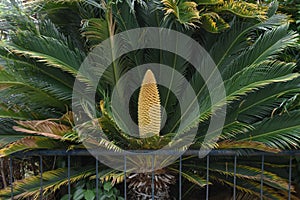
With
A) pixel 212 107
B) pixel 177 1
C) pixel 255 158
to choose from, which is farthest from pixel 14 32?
pixel 255 158

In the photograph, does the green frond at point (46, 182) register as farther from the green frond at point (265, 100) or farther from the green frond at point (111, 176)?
the green frond at point (265, 100)

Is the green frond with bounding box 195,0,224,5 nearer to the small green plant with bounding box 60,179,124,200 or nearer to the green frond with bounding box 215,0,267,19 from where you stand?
the green frond with bounding box 215,0,267,19

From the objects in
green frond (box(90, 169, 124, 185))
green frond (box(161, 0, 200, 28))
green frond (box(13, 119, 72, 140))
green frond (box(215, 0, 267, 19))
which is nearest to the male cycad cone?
green frond (box(90, 169, 124, 185))

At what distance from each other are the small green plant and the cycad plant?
0.08 meters

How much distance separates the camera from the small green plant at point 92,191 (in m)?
2.50

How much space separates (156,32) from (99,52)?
1.66 feet

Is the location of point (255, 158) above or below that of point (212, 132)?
below

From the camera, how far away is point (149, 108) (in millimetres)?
2428

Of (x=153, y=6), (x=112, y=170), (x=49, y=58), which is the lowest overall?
(x=112, y=170)

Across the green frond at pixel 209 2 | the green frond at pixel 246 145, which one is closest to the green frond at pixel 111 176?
the green frond at pixel 246 145

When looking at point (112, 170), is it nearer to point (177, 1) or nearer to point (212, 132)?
point (212, 132)

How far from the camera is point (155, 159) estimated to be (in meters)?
2.44

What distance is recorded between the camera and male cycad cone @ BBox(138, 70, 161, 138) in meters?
2.39

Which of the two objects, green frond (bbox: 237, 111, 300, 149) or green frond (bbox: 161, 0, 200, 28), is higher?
green frond (bbox: 161, 0, 200, 28)
